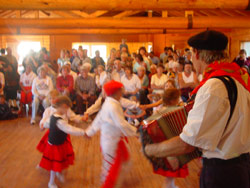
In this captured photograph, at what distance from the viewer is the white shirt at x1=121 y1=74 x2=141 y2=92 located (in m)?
6.29

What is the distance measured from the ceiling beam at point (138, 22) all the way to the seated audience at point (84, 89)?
111cm

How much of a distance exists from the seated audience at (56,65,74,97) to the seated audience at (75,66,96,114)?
0.16 meters

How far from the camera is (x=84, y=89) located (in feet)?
22.2

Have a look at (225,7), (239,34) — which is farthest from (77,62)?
(239,34)

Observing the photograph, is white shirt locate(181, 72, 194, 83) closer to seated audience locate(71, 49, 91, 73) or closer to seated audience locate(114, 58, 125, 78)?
seated audience locate(114, 58, 125, 78)

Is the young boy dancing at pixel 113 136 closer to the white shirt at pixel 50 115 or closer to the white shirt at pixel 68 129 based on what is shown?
the white shirt at pixel 68 129

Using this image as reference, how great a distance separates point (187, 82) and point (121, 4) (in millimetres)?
2139

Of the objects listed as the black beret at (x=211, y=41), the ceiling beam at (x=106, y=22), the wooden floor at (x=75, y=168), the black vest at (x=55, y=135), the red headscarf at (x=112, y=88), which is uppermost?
the ceiling beam at (x=106, y=22)

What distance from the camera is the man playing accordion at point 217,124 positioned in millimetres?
1215

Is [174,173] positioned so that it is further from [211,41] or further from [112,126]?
[211,41]

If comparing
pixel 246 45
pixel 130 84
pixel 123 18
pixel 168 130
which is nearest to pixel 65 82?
pixel 130 84

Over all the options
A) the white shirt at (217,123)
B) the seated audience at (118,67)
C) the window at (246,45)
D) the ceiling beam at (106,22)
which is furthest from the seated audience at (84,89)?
the window at (246,45)

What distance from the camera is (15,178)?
338 centimetres

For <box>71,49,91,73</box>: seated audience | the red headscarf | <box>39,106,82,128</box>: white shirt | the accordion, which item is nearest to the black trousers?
the accordion
